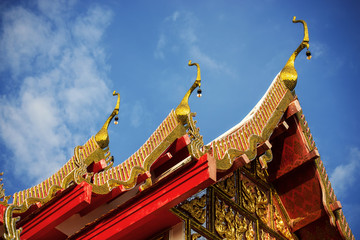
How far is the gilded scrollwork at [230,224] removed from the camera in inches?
295

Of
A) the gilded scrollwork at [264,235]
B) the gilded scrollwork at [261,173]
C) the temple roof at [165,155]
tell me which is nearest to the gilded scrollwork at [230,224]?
the gilded scrollwork at [264,235]

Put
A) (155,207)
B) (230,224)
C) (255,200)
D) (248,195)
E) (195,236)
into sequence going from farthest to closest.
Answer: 1. (255,200)
2. (248,195)
3. (230,224)
4. (195,236)
5. (155,207)

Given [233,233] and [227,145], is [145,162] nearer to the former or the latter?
[227,145]

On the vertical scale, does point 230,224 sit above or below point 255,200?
below

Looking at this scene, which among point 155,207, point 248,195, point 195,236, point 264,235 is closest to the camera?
point 155,207

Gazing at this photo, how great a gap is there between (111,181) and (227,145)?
51.3 inches

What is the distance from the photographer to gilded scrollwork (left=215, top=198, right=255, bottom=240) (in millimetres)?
7493

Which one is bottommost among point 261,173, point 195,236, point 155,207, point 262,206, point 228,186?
point 195,236

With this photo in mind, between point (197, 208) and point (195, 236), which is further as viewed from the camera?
point (197, 208)

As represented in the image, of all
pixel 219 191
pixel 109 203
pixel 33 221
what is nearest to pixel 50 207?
pixel 33 221

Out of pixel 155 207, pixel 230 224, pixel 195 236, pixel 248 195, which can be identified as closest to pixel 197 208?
pixel 195 236

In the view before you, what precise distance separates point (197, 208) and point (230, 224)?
631 mm

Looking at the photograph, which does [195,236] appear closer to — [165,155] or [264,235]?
Result: [165,155]

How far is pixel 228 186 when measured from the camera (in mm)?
8141
